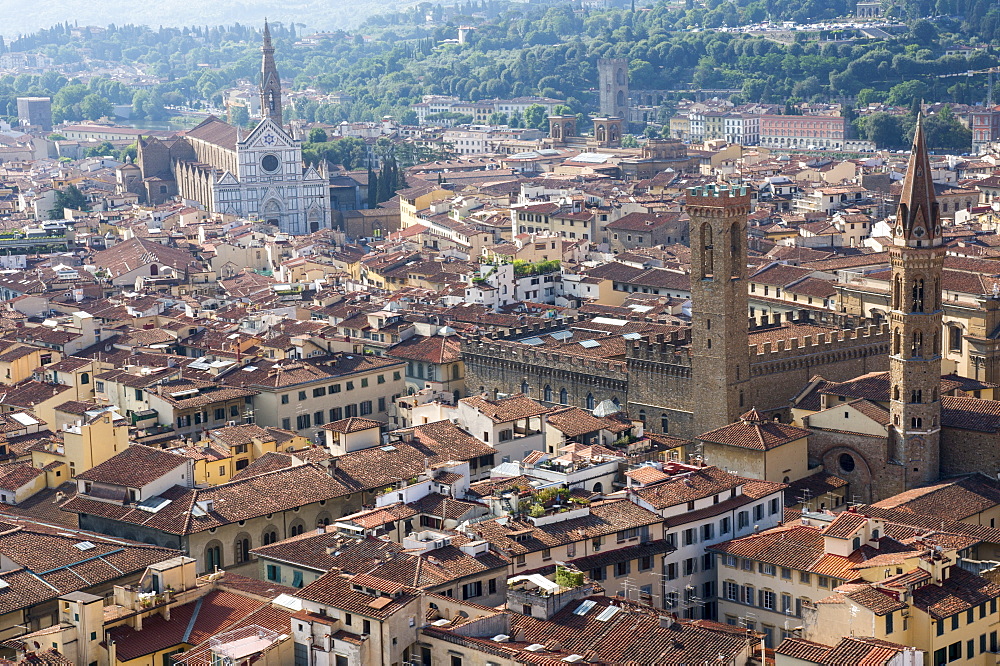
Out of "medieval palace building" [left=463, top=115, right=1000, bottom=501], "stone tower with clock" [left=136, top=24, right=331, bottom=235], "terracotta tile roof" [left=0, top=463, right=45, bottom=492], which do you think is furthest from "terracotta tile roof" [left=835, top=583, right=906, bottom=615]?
"stone tower with clock" [left=136, top=24, right=331, bottom=235]

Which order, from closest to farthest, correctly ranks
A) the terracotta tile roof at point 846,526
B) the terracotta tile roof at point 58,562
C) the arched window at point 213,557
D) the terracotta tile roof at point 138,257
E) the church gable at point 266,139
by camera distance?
1. the terracotta tile roof at point 58,562
2. the terracotta tile roof at point 846,526
3. the arched window at point 213,557
4. the terracotta tile roof at point 138,257
5. the church gable at point 266,139

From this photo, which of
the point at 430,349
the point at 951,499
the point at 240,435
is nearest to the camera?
the point at 951,499

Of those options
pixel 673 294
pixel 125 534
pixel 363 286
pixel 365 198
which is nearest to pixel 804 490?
pixel 125 534

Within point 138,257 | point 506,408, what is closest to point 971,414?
point 506,408

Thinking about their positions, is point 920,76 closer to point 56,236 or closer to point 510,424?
point 56,236

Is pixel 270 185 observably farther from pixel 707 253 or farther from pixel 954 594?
pixel 954 594

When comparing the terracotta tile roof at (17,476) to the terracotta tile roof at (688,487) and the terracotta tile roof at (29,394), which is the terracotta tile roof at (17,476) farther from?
the terracotta tile roof at (688,487)

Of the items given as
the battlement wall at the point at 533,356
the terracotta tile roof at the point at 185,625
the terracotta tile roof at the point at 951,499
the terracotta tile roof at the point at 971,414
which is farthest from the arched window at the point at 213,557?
the terracotta tile roof at the point at 971,414

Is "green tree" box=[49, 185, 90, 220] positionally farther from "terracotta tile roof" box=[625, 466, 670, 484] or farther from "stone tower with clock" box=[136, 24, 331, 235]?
"terracotta tile roof" box=[625, 466, 670, 484]
